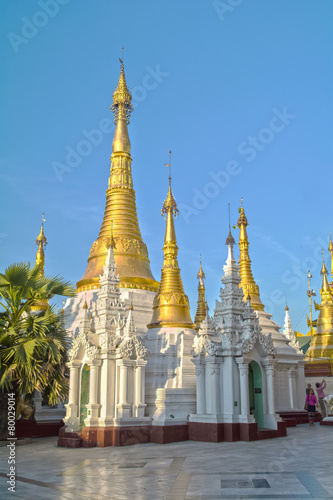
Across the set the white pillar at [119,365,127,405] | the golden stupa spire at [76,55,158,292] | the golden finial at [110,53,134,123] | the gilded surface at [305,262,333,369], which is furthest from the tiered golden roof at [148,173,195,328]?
the gilded surface at [305,262,333,369]

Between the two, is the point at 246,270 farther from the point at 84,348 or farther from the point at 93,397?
the point at 93,397

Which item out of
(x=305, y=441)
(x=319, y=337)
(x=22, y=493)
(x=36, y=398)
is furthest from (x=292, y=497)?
(x=319, y=337)

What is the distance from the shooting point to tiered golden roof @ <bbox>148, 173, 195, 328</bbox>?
A: 23984mm

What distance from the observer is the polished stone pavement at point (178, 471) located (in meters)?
9.37

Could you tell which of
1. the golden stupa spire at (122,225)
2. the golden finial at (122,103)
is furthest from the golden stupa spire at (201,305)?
the golden finial at (122,103)

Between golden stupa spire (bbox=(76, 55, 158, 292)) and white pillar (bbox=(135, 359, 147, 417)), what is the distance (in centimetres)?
944

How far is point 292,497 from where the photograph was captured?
879 centimetres

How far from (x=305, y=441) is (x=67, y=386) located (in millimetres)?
8403

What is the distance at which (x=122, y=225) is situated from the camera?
100ft

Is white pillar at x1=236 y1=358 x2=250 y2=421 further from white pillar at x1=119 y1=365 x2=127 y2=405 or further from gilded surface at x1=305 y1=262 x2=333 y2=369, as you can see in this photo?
gilded surface at x1=305 y1=262 x2=333 y2=369

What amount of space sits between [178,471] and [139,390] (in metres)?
7.23

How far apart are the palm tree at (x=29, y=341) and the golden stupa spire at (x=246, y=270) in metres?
14.1

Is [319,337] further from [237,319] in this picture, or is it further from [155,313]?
[237,319]

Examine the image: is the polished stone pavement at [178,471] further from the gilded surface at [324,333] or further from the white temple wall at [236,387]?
the gilded surface at [324,333]
